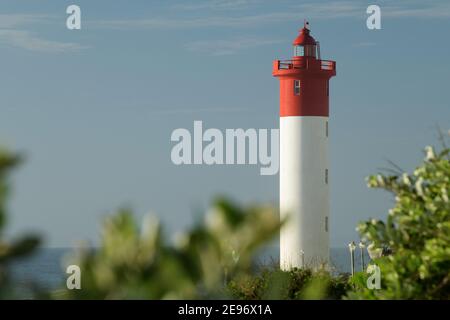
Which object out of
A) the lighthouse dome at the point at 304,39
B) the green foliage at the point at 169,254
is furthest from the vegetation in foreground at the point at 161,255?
the lighthouse dome at the point at 304,39

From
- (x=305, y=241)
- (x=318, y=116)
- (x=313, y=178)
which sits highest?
(x=318, y=116)

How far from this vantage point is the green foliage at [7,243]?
5.21ft

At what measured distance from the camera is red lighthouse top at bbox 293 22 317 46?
29672 millimetres

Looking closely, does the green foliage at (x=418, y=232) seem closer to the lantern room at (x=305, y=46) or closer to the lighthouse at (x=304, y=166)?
the lighthouse at (x=304, y=166)

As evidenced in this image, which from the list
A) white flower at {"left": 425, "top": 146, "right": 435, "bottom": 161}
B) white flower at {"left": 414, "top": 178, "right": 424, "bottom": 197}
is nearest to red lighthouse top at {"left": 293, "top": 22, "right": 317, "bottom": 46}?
white flower at {"left": 425, "top": 146, "right": 435, "bottom": 161}

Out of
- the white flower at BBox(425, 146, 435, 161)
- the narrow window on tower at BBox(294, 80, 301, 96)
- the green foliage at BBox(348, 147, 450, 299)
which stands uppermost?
the narrow window on tower at BBox(294, 80, 301, 96)

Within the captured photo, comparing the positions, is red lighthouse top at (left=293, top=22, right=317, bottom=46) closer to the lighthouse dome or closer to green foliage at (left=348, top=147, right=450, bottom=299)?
the lighthouse dome

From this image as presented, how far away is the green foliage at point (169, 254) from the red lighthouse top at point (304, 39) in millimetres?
28327

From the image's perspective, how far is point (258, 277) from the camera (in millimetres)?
13328

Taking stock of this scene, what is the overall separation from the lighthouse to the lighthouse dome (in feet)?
4.54

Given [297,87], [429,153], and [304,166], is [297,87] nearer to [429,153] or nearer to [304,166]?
[304,166]
